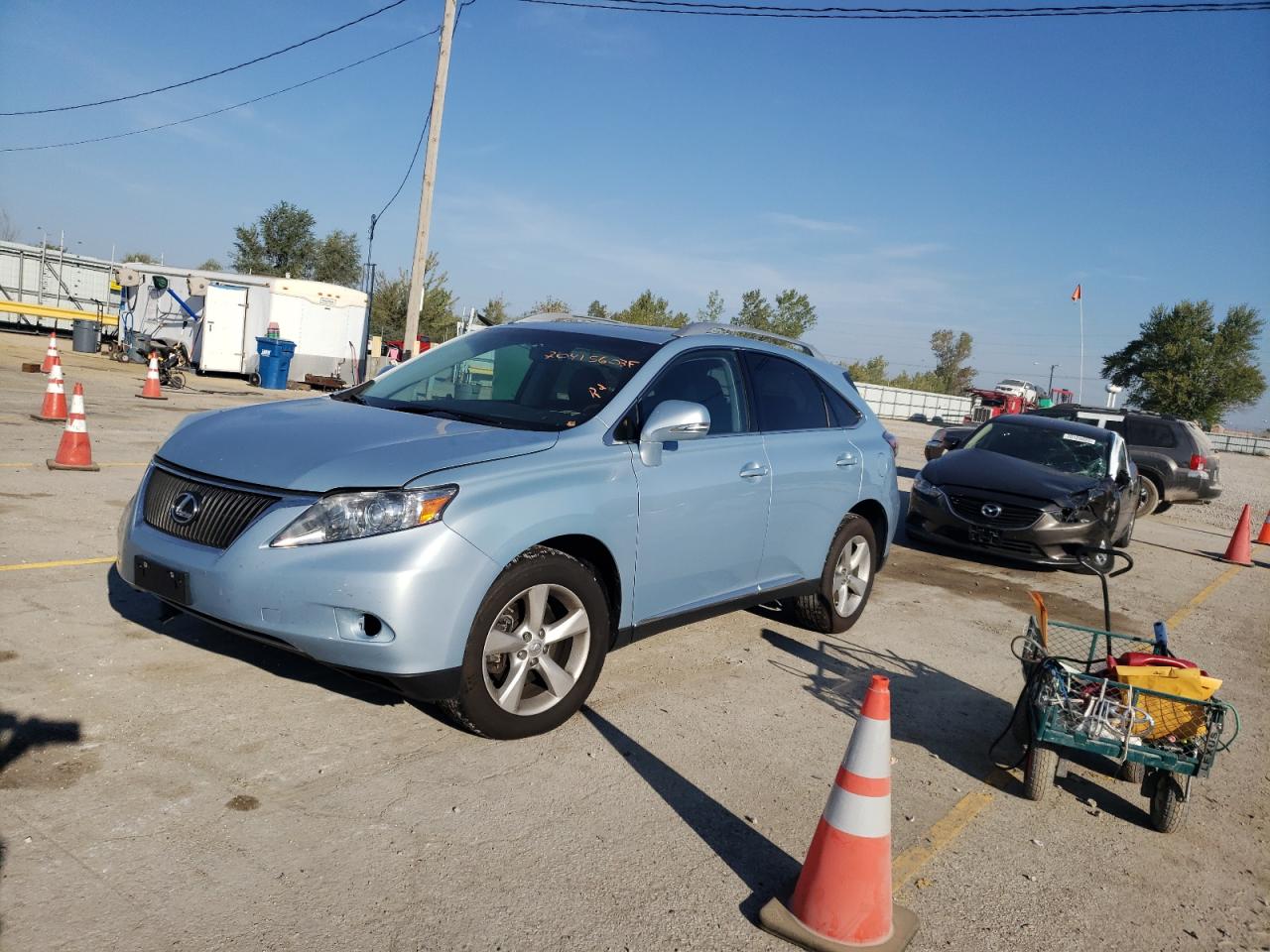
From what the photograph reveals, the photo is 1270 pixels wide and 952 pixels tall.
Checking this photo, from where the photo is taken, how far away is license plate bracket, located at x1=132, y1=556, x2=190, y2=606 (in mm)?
3807

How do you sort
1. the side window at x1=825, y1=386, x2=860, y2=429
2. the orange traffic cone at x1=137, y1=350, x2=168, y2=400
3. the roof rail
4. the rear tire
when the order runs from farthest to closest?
the orange traffic cone at x1=137, y1=350, x2=168, y2=400
the rear tire
the side window at x1=825, y1=386, x2=860, y2=429
the roof rail

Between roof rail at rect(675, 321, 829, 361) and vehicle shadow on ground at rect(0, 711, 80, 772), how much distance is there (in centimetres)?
326

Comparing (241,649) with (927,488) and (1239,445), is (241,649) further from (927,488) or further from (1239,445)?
(1239,445)

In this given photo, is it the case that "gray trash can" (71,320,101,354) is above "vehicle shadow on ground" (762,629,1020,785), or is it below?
above

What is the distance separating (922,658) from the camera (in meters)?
6.18

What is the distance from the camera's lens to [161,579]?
390cm

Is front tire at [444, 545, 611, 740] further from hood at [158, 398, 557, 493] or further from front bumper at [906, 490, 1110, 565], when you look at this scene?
front bumper at [906, 490, 1110, 565]

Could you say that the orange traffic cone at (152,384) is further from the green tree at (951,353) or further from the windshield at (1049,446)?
the green tree at (951,353)

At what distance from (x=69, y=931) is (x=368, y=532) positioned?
152cm

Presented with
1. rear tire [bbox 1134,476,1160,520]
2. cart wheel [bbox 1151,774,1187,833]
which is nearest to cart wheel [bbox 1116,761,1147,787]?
cart wheel [bbox 1151,774,1187,833]

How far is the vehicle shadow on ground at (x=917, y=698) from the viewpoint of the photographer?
472cm

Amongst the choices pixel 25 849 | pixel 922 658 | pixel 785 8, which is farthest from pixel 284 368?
pixel 25 849

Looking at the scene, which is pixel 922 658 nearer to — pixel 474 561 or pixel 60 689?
pixel 474 561

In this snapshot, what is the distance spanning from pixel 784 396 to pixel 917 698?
1.85 metres
